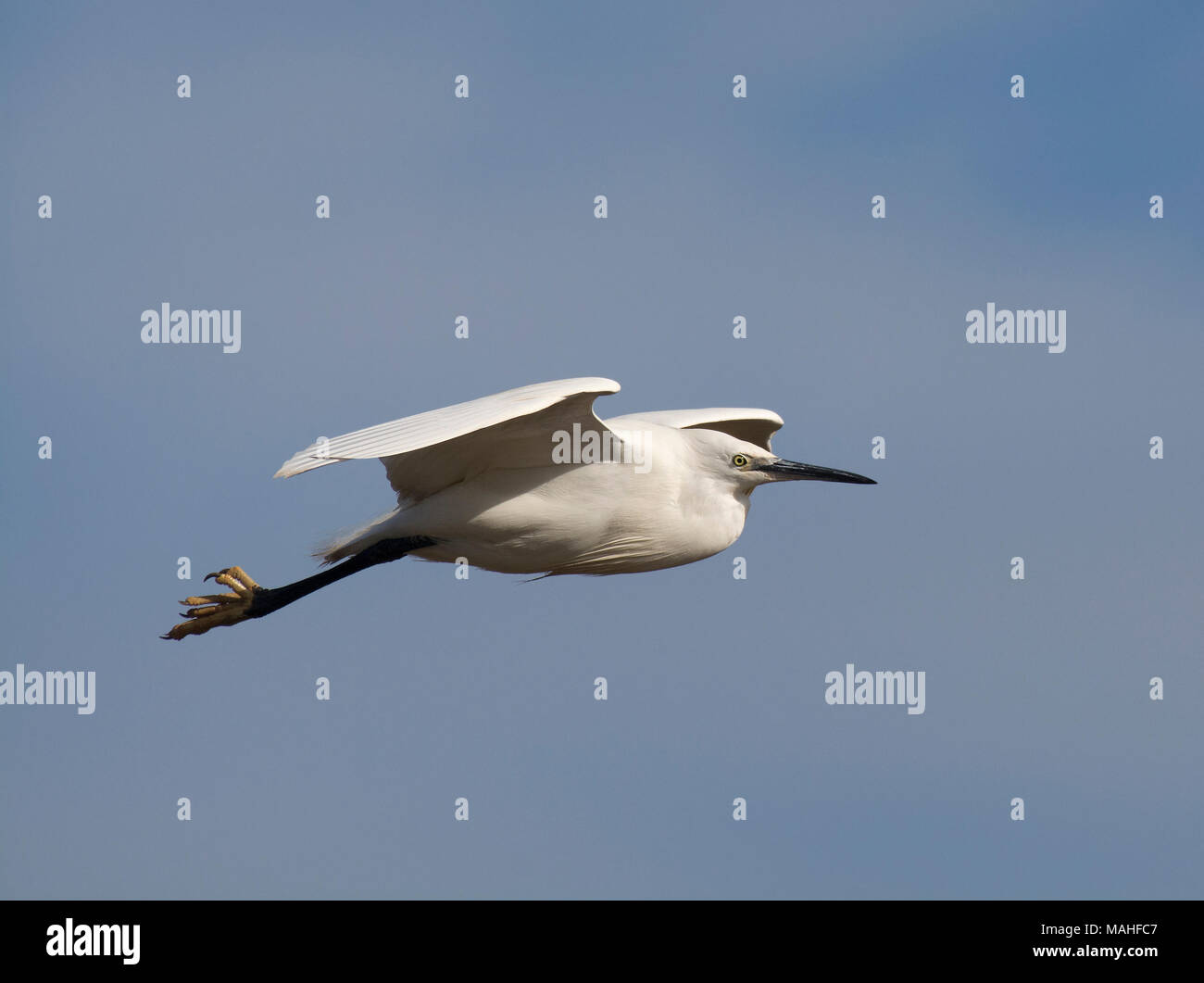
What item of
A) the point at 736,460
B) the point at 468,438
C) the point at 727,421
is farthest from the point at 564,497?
the point at 727,421

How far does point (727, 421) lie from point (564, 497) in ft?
8.74

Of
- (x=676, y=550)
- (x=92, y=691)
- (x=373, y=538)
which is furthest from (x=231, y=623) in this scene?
(x=676, y=550)

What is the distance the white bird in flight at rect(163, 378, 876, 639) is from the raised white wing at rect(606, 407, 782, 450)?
0.79m

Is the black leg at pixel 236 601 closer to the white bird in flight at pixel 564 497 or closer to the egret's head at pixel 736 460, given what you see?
the white bird in flight at pixel 564 497

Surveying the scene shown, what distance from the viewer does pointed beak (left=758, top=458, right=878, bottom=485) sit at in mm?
13684

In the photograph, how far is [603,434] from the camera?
41.5ft

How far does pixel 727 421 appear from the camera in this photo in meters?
14.9

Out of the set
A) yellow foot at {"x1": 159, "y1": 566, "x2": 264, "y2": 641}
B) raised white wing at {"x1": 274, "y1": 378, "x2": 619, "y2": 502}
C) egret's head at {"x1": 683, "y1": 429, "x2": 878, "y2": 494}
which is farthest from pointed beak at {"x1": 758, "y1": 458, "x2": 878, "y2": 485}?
yellow foot at {"x1": 159, "y1": 566, "x2": 264, "y2": 641}

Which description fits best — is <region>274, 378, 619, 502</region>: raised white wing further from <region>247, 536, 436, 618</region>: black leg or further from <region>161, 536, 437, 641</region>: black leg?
<region>161, 536, 437, 641</region>: black leg

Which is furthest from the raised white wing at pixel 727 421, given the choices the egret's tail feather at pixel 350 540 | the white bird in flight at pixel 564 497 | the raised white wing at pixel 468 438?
the egret's tail feather at pixel 350 540

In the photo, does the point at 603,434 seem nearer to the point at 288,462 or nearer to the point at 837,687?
the point at 288,462

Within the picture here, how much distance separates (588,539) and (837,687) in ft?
14.1

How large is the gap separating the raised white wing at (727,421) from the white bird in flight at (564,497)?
0.79 m

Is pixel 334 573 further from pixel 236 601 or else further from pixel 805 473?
pixel 805 473
